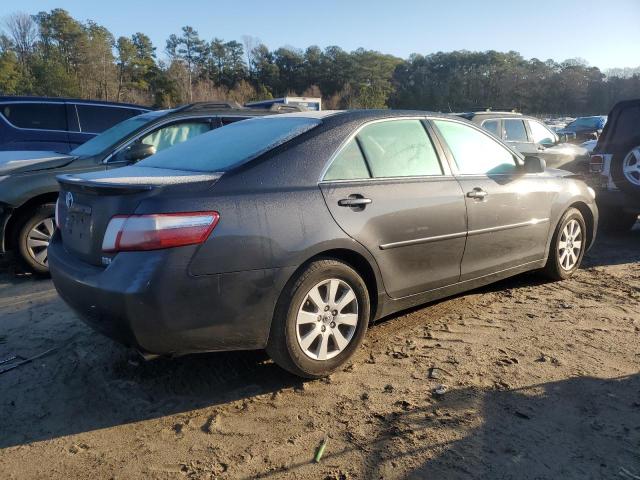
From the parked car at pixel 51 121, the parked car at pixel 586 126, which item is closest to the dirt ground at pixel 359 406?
the parked car at pixel 51 121

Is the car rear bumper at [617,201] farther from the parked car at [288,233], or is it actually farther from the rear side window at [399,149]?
the rear side window at [399,149]

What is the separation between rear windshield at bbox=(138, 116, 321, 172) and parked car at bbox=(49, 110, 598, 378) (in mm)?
15

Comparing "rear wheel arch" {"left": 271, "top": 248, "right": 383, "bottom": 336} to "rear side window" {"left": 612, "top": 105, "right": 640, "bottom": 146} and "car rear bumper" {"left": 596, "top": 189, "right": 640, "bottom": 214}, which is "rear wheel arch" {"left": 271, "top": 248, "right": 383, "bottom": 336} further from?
"rear side window" {"left": 612, "top": 105, "right": 640, "bottom": 146}

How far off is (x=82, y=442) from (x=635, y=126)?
714 centimetres

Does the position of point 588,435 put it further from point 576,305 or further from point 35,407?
point 35,407

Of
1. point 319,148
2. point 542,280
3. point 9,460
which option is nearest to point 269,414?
point 9,460

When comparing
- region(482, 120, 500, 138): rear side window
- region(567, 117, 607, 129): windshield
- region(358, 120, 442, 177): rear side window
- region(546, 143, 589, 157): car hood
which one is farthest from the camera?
region(567, 117, 607, 129): windshield

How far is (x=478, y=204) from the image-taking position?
3973 mm

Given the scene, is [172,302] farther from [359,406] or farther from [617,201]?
[617,201]

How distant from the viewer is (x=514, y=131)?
10.1 meters

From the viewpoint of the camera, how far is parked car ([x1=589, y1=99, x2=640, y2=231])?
657 centimetres

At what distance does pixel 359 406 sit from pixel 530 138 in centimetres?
877

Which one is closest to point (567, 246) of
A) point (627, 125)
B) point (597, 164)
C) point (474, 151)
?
point (474, 151)

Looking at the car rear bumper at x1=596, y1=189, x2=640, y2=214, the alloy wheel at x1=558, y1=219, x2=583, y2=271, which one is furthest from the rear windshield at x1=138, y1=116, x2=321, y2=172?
the car rear bumper at x1=596, y1=189, x2=640, y2=214
